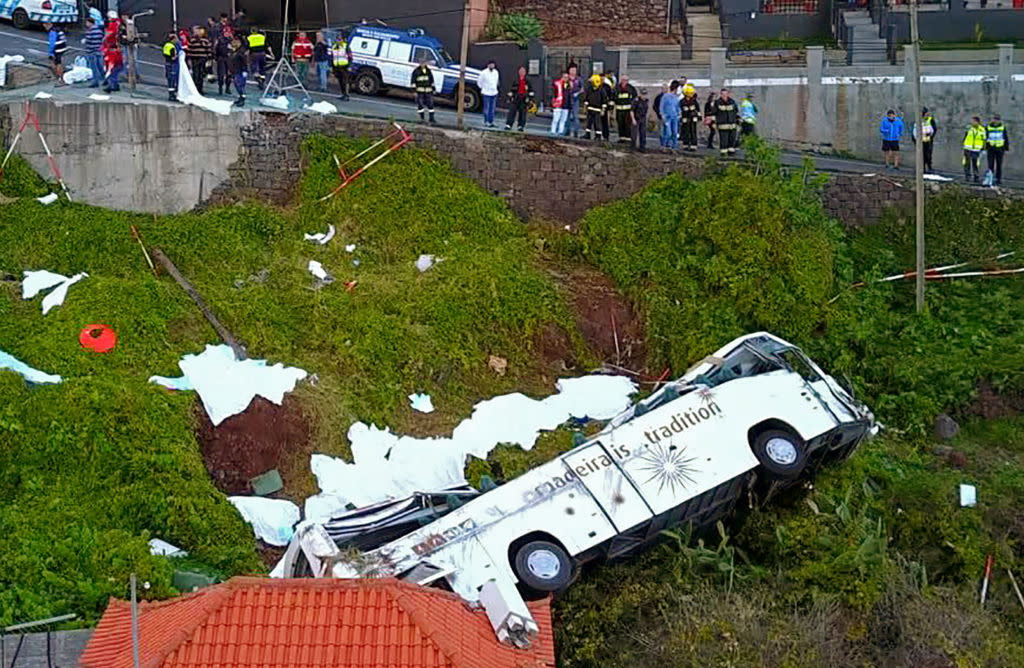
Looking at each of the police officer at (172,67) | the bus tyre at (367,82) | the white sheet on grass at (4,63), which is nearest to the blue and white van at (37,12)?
the white sheet on grass at (4,63)

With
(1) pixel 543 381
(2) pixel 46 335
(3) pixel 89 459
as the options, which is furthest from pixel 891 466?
(2) pixel 46 335

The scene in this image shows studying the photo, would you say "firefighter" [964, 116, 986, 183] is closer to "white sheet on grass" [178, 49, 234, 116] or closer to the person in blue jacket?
the person in blue jacket

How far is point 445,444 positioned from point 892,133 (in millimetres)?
10164

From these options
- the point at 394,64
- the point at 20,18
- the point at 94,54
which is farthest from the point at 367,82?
the point at 20,18

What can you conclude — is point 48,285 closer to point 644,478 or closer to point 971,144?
point 644,478

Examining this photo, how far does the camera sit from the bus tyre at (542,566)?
13102 mm

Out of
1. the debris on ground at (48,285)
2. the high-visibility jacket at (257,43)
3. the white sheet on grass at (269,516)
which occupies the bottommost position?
the white sheet on grass at (269,516)

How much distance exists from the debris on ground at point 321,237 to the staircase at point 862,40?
10.8 metres

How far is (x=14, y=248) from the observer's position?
1908 cm

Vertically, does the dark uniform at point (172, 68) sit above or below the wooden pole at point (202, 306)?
above

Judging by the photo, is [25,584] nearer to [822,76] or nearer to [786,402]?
[786,402]

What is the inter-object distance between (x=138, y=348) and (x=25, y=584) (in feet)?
16.9

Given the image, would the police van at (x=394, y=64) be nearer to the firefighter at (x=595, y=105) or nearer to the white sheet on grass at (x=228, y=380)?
the firefighter at (x=595, y=105)

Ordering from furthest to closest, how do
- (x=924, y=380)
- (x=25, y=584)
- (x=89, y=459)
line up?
(x=924, y=380) < (x=89, y=459) < (x=25, y=584)
